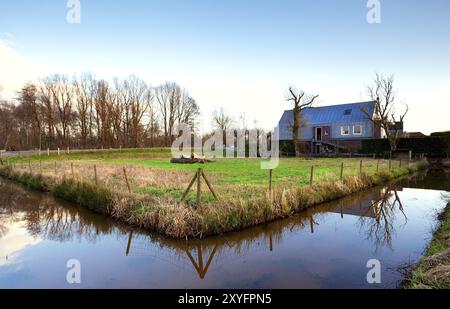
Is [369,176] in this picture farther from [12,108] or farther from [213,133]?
[12,108]

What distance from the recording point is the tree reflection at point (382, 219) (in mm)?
7625

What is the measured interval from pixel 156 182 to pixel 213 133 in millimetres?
46683

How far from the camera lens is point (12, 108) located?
52625 millimetres

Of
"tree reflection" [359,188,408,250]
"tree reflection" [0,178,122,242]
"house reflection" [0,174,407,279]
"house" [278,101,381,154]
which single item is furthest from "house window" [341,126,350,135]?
"tree reflection" [0,178,122,242]

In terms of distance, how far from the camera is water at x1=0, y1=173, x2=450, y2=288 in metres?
5.32

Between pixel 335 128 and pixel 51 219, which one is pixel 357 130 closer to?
pixel 335 128

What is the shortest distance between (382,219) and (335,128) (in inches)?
1254

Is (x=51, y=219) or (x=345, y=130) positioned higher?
(x=345, y=130)

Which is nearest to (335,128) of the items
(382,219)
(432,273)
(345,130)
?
(345,130)

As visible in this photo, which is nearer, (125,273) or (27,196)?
(125,273)

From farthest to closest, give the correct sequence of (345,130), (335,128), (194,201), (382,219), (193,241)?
1. (335,128)
2. (345,130)
3. (382,219)
4. (194,201)
5. (193,241)

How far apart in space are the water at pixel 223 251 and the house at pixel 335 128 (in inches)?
1087

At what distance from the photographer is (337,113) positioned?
39.8 m
